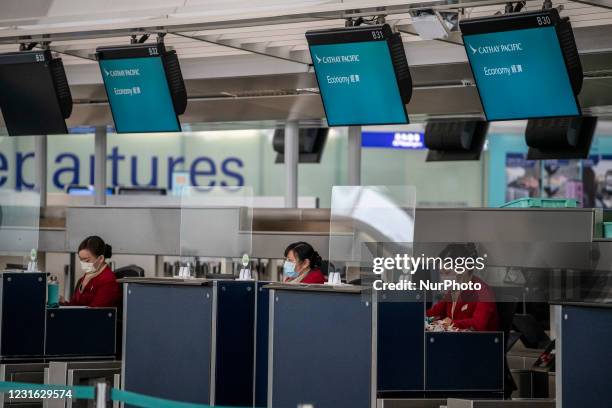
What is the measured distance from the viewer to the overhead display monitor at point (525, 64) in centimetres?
666

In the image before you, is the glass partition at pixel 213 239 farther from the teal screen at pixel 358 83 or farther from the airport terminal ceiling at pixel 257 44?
the teal screen at pixel 358 83

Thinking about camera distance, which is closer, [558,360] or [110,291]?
[558,360]

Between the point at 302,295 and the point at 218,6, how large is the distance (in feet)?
6.82

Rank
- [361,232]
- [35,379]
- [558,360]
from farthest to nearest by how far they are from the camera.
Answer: [35,379] < [361,232] < [558,360]

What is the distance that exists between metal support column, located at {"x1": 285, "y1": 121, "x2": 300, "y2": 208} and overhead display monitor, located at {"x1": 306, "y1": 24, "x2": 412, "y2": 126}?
175 inches

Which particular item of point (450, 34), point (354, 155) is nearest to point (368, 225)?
point (450, 34)

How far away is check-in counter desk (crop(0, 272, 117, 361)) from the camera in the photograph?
8.02 metres

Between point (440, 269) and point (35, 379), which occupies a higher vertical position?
point (440, 269)

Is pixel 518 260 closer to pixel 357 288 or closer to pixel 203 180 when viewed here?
pixel 357 288

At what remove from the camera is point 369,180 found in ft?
68.7

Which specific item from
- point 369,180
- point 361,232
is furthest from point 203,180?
point 361,232

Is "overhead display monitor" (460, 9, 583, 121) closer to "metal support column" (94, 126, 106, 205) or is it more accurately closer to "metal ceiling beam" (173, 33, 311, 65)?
"metal ceiling beam" (173, 33, 311, 65)

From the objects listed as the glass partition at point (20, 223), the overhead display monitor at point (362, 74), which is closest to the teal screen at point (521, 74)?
the overhead display monitor at point (362, 74)

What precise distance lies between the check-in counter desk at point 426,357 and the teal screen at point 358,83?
5.36 feet
